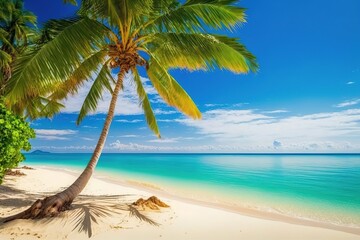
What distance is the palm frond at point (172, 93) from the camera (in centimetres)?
839

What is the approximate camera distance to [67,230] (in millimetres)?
4910

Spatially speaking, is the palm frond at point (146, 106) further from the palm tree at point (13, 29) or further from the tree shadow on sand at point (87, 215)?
the palm tree at point (13, 29)

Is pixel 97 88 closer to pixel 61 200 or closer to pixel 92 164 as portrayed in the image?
pixel 92 164

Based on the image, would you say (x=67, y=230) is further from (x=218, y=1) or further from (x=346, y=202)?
(x=346, y=202)

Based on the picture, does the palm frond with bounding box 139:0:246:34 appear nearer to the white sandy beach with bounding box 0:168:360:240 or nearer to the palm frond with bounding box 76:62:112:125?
the palm frond with bounding box 76:62:112:125

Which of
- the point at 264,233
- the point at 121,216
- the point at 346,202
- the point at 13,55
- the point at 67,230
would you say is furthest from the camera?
the point at 346,202

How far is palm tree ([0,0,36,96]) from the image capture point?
10.9 metres

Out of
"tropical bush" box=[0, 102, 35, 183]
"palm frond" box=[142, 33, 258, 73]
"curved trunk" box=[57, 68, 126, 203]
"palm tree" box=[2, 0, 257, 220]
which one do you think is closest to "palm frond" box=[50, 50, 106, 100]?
"palm tree" box=[2, 0, 257, 220]

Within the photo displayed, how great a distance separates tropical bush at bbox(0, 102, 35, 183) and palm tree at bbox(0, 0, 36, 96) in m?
6.32

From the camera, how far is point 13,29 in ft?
37.1

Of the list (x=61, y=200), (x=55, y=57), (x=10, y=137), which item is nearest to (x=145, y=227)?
(x=61, y=200)

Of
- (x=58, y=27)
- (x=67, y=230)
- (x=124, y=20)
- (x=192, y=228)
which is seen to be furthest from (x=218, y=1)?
(x=67, y=230)

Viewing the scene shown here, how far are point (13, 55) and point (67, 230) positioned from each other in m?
9.51

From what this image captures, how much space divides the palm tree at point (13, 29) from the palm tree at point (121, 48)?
14.0 ft
